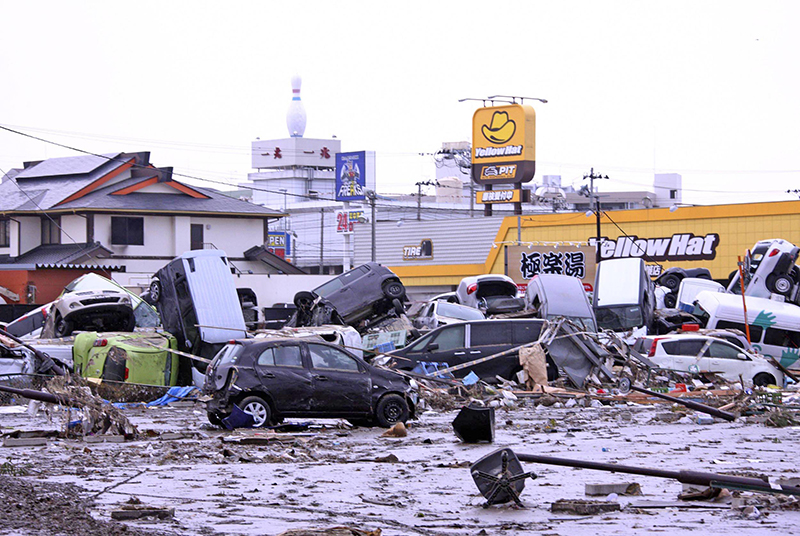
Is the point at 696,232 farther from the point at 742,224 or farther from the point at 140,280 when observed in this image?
the point at 140,280

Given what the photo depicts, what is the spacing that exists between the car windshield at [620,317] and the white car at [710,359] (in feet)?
20.1

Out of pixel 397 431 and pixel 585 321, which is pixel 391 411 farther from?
pixel 585 321

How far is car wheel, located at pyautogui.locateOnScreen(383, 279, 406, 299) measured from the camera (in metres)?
24.5

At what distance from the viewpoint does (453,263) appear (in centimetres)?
5931

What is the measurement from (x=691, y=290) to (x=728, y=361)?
10281 millimetres

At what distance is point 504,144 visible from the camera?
2451 inches

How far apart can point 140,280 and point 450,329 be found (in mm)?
25734

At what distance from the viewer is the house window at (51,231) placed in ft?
155

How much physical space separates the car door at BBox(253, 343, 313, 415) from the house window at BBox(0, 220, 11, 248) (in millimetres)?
37520

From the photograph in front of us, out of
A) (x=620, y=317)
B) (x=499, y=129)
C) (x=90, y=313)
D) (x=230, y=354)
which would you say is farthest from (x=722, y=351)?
(x=499, y=129)

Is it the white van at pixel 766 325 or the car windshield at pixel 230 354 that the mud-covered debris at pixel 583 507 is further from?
the white van at pixel 766 325

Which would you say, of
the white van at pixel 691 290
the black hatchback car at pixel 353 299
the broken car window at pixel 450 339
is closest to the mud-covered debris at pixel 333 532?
the broken car window at pixel 450 339

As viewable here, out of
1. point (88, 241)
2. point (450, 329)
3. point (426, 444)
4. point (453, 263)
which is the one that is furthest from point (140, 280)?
point (426, 444)

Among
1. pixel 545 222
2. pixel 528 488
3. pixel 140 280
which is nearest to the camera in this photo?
pixel 528 488
